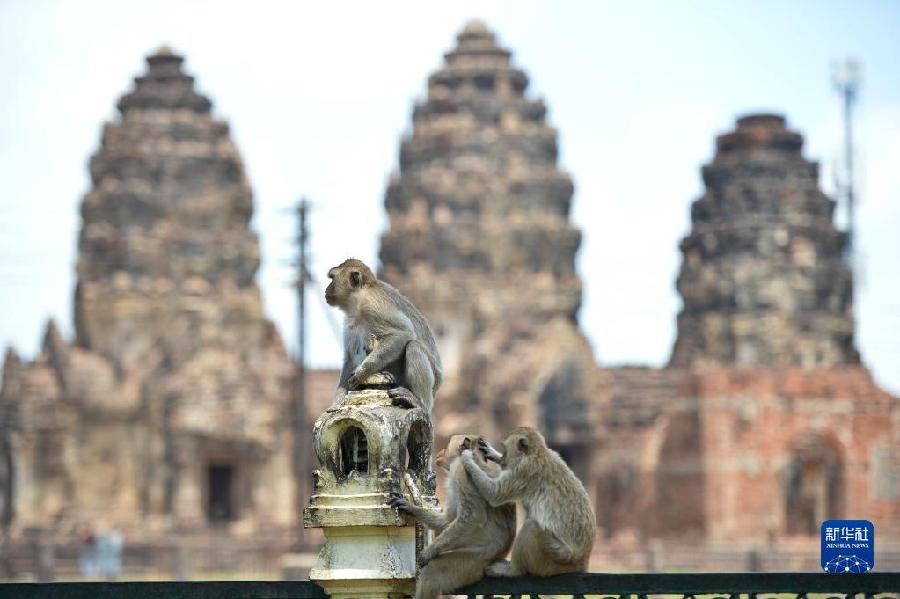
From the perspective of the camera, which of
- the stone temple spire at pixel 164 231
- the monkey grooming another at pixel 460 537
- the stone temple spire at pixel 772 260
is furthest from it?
the stone temple spire at pixel 772 260

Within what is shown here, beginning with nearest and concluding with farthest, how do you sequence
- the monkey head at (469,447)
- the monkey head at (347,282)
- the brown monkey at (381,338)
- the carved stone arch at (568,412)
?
the monkey head at (469,447)
the brown monkey at (381,338)
the monkey head at (347,282)
the carved stone arch at (568,412)

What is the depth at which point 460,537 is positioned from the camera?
11.7 meters

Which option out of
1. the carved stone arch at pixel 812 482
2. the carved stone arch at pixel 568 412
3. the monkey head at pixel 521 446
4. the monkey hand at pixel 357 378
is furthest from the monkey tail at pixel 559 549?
the carved stone arch at pixel 568 412

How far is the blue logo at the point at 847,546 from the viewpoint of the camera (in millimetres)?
11719

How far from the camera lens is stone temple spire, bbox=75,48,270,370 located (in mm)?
66938

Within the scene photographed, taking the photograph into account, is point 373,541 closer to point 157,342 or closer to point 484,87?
point 157,342

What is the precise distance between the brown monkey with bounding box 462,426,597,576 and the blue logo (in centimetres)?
134

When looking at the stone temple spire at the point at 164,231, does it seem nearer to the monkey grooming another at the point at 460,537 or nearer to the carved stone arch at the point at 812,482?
the carved stone arch at the point at 812,482

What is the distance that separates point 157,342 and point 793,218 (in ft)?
80.3

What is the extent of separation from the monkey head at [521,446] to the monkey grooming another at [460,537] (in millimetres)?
138

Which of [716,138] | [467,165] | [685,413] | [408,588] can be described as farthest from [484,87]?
[408,588]

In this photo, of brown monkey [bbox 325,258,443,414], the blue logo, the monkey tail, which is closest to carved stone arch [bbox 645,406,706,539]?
brown monkey [bbox 325,258,443,414]

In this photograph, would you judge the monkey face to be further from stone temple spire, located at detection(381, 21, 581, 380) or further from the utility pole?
stone temple spire, located at detection(381, 21, 581, 380)

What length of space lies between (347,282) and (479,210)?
2394 inches
